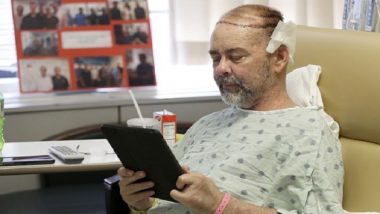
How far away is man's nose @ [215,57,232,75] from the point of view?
1.71 meters

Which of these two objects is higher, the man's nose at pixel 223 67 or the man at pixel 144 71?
the man's nose at pixel 223 67

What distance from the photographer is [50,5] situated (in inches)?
109

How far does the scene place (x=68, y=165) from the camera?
6.09 ft

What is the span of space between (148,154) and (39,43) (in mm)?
1493

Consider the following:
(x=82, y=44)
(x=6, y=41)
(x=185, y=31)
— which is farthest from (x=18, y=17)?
(x=185, y=31)

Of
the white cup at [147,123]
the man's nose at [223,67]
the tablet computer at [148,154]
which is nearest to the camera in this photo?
the tablet computer at [148,154]

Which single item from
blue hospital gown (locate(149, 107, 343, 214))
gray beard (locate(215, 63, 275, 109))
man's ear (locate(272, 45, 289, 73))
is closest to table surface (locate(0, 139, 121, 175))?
blue hospital gown (locate(149, 107, 343, 214))

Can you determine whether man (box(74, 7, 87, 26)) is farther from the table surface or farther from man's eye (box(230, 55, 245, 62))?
man's eye (box(230, 55, 245, 62))

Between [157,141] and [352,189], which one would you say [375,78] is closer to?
[352,189]

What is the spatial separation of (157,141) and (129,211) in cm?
61

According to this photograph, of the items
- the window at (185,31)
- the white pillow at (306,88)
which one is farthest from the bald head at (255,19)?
the window at (185,31)

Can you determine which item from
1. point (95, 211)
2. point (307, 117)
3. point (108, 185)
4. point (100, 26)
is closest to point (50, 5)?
point (100, 26)

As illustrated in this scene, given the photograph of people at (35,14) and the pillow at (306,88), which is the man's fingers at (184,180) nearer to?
the pillow at (306,88)

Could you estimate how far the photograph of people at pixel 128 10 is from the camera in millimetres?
2848
